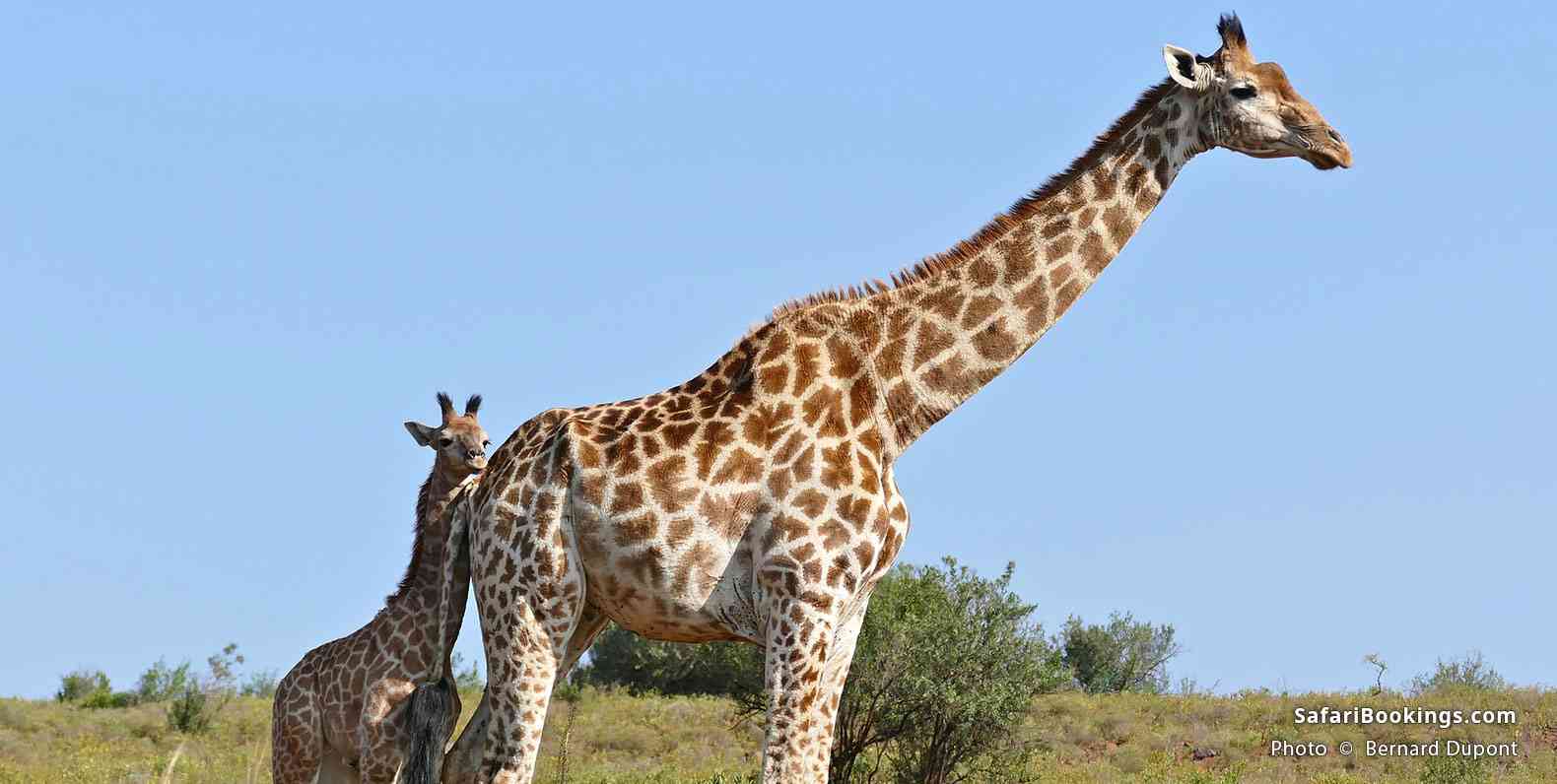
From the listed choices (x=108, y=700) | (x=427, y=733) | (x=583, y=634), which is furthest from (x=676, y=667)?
(x=427, y=733)

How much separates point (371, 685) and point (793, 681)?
4.44 metres

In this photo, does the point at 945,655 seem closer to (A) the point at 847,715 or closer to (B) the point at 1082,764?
(A) the point at 847,715

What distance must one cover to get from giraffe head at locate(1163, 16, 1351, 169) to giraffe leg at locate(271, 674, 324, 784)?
23.8ft

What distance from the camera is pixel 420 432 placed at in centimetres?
1366

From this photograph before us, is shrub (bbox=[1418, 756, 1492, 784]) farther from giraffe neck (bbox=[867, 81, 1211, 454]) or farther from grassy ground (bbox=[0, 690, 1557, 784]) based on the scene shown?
giraffe neck (bbox=[867, 81, 1211, 454])

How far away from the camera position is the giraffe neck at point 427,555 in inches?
447

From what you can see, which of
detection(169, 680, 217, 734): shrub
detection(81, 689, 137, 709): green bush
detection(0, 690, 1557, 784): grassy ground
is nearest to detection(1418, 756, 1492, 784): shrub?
detection(0, 690, 1557, 784): grassy ground

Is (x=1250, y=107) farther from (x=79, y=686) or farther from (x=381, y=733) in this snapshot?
(x=79, y=686)

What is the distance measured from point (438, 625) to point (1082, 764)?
1427cm

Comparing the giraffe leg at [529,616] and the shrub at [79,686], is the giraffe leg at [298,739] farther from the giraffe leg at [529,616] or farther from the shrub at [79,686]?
the shrub at [79,686]

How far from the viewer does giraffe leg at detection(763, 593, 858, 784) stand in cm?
782

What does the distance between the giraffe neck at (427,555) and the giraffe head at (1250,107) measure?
5409 mm

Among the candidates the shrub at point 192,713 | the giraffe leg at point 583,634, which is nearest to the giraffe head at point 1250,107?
the giraffe leg at point 583,634

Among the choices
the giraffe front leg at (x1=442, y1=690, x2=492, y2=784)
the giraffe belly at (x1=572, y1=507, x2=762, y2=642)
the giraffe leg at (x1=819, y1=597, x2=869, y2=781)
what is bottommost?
the giraffe front leg at (x1=442, y1=690, x2=492, y2=784)
